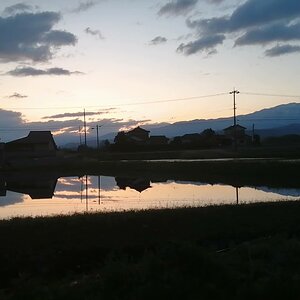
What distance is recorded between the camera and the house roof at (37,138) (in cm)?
7462

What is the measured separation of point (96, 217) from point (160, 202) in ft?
29.8

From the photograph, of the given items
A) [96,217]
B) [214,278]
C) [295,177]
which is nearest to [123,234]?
[96,217]

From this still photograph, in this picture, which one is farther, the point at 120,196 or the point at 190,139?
the point at 190,139

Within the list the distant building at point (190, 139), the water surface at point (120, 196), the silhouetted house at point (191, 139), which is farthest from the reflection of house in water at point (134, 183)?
the distant building at point (190, 139)

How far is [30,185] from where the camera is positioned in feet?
→ 117

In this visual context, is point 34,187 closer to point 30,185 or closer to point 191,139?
point 30,185

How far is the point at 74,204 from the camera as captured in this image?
23.7 m

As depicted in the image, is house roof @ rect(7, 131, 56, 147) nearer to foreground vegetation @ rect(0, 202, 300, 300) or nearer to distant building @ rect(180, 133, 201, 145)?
distant building @ rect(180, 133, 201, 145)

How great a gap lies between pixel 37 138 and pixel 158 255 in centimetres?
7181

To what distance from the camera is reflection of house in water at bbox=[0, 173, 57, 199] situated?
29.8 metres

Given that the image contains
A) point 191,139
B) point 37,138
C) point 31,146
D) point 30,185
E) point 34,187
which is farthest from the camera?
point 191,139

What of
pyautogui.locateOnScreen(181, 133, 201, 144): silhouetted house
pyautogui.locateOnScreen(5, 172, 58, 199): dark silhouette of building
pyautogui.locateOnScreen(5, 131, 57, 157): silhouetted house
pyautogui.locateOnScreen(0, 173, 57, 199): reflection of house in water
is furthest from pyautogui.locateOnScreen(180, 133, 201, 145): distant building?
pyautogui.locateOnScreen(0, 173, 57, 199): reflection of house in water

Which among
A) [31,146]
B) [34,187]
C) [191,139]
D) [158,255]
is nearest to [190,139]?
[191,139]

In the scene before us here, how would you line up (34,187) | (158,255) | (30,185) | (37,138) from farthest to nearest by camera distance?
1. (37,138)
2. (30,185)
3. (34,187)
4. (158,255)
